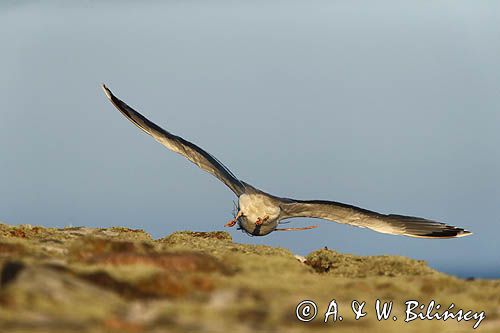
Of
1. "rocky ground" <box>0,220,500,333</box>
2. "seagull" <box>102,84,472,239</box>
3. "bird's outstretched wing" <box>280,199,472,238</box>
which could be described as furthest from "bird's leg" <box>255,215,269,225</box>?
"rocky ground" <box>0,220,500,333</box>

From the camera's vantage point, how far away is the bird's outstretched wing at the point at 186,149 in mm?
27520

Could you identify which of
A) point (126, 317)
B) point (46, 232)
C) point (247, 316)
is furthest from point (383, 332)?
point (46, 232)

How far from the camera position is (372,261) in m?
26.5

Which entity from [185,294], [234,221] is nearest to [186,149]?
[234,221]

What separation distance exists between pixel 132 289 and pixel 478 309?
740cm

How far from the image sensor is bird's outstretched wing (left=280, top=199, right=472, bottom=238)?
84.9 ft

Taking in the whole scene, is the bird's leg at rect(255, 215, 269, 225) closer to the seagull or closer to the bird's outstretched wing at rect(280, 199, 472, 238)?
the seagull

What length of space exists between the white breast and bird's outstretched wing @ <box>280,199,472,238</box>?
34 cm

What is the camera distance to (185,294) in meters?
13.9

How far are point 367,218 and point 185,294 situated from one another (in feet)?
43.0

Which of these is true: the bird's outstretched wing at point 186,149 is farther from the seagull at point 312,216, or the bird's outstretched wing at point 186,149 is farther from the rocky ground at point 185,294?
the rocky ground at point 185,294

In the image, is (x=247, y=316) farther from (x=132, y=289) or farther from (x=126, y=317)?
(x=132, y=289)

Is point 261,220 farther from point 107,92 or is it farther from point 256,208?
point 107,92

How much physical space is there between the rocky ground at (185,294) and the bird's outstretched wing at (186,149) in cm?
705
